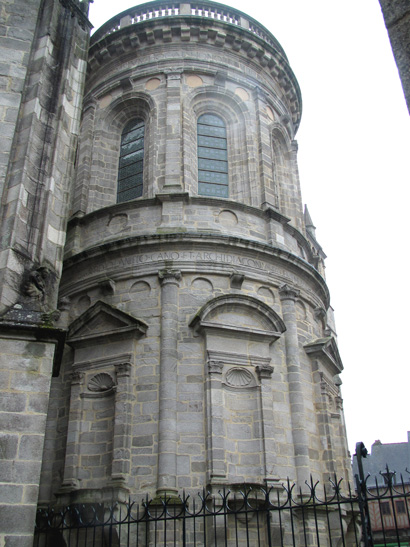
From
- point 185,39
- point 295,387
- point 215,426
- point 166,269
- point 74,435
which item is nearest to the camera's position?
point 215,426

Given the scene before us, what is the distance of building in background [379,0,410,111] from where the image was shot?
4.75 m

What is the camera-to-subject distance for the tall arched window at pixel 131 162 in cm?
1802

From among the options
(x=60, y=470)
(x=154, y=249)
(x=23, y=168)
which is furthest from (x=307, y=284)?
(x=23, y=168)

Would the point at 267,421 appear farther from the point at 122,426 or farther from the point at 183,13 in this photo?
the point at 183,13

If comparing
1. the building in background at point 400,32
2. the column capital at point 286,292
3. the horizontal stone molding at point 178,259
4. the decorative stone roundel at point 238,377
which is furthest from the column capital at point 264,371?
the building in background at point 400,32

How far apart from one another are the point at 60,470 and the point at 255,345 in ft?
17.4

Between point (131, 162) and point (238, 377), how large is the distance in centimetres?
778

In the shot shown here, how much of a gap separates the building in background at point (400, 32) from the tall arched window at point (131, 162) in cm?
1307

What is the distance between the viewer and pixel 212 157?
18328mm

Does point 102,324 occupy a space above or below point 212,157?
below

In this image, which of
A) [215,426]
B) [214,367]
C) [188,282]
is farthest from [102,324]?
[215,426]

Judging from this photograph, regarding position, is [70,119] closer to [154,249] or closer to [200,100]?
[154,249]

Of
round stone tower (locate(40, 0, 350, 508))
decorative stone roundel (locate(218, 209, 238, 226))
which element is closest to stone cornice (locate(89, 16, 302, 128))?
round stone tower (locate(40, 0, 350, 508))

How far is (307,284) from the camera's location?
17.2 metres
